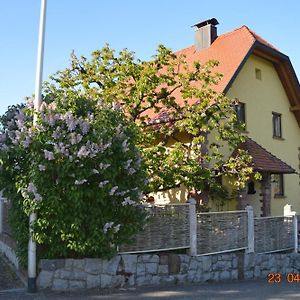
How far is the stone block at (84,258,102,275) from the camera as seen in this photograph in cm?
849

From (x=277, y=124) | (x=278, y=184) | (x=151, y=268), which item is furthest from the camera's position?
(x=277, y=124)

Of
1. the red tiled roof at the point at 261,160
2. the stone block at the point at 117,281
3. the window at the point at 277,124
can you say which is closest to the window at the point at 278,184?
the window at the point at 277,124

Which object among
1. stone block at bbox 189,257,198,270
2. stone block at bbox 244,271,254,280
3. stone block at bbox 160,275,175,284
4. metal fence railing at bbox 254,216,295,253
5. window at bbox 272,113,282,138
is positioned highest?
window at bbox 272,113,282,138

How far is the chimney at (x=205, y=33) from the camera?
63.9ft

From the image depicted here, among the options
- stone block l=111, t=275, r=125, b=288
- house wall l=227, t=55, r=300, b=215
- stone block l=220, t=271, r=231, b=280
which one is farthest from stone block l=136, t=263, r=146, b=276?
house wall l=227, t=55, r=300, b=215

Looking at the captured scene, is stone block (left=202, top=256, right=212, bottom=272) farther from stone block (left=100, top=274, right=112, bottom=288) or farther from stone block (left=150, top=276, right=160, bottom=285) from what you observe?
stone block (left=100, top=274, right=112, bottom=288)

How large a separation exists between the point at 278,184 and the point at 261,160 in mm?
3955

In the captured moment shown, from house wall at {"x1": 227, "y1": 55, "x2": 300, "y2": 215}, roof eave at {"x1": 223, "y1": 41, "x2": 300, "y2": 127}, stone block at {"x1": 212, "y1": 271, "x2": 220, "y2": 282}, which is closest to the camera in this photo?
stone block at {"x1": 212, "y1": 271, "x2": 220, "y2": 282}

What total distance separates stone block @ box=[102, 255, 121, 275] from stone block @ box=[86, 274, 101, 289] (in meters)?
0.18

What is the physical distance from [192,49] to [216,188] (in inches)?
313

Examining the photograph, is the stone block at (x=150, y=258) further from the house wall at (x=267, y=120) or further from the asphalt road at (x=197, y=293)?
the house wall at (x=267, y=120)

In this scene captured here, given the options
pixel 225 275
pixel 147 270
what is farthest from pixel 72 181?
pixel 225 275

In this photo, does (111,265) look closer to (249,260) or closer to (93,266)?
(93,266)

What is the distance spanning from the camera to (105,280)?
8.64 metres
